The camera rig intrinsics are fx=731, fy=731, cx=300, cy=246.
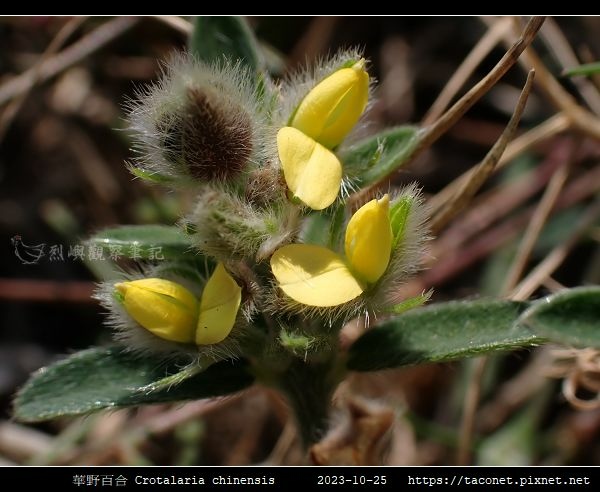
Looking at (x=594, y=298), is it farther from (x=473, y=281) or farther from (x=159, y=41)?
(x=159, y=41)

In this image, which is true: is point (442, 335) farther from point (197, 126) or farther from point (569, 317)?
point (197, 126)

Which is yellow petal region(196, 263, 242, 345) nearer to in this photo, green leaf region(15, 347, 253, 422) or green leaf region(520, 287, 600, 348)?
green leaf region(15, 347, 253, 422)

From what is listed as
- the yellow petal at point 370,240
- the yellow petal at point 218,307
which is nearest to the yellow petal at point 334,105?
the yellow petal at point 370,240

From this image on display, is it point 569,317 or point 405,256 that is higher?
point 405,256

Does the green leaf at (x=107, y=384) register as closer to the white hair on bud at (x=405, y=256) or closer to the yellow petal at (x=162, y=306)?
the yellow petal at (x=162, y=306)

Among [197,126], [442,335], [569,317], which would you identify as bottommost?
[569,317]

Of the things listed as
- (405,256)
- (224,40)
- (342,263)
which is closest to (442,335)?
(405,256)
